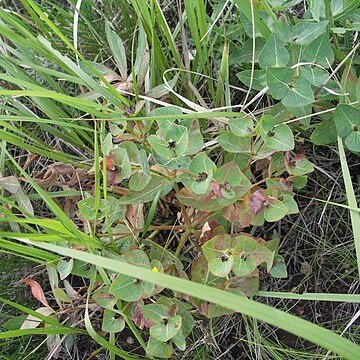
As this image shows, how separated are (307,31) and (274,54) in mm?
58

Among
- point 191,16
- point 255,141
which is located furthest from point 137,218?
point 191,16

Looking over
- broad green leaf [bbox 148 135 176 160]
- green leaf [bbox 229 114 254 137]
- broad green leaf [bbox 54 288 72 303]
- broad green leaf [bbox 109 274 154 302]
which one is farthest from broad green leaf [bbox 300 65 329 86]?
broad green leaf [bbox 54 288 72 303]

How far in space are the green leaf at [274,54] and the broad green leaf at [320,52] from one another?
4 cm

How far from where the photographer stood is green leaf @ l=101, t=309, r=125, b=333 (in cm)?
97

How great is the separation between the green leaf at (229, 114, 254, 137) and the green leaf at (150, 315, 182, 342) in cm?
31

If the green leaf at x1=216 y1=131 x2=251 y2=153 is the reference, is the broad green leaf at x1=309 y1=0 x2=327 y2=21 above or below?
above

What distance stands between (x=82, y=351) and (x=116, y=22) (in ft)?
2.33

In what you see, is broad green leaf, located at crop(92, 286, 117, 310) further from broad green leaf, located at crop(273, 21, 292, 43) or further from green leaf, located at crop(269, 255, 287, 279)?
broad green leaf, located at crop(273, 21, 292, 43)

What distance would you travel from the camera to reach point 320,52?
0.90m

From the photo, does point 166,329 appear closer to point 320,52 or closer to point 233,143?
point 233,143

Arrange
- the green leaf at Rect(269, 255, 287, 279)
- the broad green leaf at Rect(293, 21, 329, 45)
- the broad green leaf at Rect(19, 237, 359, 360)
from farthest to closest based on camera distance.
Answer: the green leaf at Rect(269, 255, 287, 279) → the broad green leaf at Rect(293, 21, 329, 45) → the broad green leaf at Rect(19, 237, 359, 360)

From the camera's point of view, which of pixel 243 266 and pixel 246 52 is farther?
pixel 246 52

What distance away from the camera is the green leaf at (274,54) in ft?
2.90

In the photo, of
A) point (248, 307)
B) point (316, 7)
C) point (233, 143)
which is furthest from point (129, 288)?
point (316, 7)
